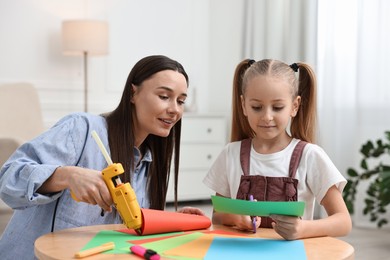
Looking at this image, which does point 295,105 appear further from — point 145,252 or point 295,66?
point 145,252

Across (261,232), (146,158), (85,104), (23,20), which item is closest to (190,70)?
(85,104)

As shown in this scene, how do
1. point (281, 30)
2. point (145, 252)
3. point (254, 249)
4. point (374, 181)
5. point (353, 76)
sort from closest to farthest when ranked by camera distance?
point (145, 252) → point (254, 249) → point (374, 181) → point (353, 76) → point (281, 30)

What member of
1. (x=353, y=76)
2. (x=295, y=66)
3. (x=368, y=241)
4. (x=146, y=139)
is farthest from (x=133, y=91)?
(x=353, y=76)

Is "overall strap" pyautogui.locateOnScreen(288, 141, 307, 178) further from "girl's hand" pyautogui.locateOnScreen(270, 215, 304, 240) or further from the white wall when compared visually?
the white wall

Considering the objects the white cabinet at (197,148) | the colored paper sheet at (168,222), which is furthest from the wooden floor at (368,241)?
the colored paper sheet at (168,222)

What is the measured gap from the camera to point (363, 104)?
4.38 metres

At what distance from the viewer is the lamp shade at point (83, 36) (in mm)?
4688

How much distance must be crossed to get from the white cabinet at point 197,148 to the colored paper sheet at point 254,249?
12.7ft

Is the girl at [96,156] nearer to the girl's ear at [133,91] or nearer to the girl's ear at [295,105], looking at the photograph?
the girl's ear at [133,91]

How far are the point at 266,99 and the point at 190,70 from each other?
4.27 meters

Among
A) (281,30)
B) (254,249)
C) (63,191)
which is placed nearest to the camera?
(254,249)

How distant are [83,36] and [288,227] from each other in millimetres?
3659

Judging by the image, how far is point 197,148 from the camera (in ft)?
17.4

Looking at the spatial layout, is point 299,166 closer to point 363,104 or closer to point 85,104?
point 363,104
